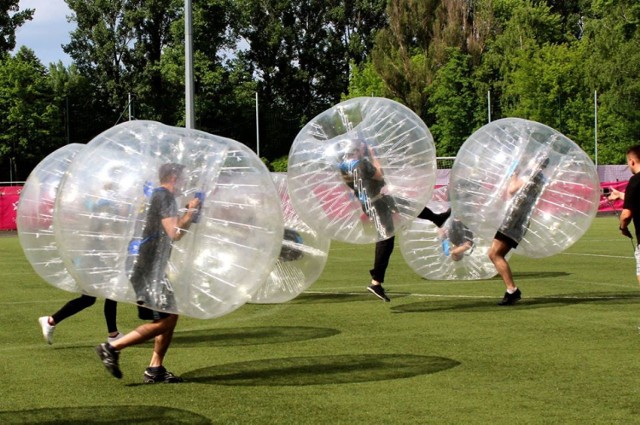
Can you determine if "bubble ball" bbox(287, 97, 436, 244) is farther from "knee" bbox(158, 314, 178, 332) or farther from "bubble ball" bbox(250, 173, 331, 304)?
"knee" bbox(158, 314, 178, 332)

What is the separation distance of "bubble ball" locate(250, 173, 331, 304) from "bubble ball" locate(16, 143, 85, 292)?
7.63ft

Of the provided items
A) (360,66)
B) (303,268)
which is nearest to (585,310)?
(303,268)

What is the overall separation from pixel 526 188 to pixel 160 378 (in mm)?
5406

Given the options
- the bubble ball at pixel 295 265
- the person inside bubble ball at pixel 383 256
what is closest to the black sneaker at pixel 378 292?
the person inside bubble ball at pixel 383 256

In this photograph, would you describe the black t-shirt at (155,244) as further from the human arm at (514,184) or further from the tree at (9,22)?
the tree at (9,22)

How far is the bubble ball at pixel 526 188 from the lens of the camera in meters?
11.8

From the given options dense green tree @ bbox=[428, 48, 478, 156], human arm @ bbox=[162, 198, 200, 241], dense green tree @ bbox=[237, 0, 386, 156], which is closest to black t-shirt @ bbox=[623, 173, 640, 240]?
human arm @ bbox=[162, 198, 200, 241]

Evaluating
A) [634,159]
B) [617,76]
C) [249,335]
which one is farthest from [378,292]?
[617,76]

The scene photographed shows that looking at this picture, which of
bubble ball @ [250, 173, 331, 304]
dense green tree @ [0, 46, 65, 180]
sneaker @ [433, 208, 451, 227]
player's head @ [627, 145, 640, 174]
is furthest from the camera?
dense green tree @ [0, 46, 65, 180]

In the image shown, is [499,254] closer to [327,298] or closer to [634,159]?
[634,159]

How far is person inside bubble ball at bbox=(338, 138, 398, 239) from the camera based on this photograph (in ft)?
35.8

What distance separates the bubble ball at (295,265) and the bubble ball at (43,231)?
2327 mm

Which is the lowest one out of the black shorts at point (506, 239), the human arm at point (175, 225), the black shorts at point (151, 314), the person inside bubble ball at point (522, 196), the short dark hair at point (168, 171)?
the black shorts at point (506, 239)

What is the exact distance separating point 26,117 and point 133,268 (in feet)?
184
